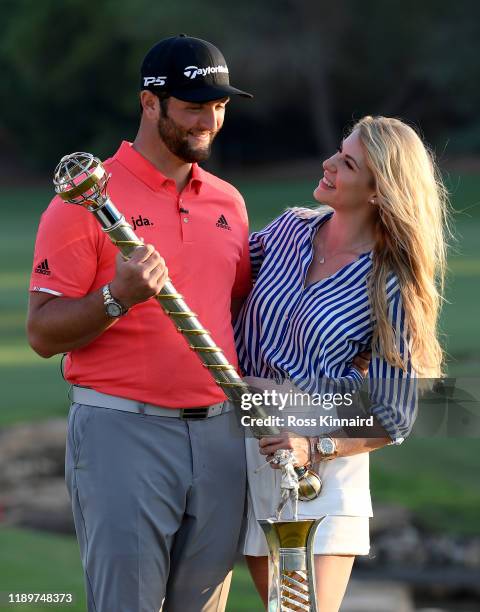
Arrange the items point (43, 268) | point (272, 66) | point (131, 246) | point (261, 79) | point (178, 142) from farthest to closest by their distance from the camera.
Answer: point (261, 79)
point (272, 66)
point (178, 142)
point (43, 268)
point (131, 246)

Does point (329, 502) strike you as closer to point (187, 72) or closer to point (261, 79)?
point (187, 72)

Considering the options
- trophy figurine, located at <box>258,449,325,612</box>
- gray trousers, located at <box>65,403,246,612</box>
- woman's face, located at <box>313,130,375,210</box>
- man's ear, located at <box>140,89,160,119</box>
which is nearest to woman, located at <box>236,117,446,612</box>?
woman's face, located at <box>313,130,375,210</box>

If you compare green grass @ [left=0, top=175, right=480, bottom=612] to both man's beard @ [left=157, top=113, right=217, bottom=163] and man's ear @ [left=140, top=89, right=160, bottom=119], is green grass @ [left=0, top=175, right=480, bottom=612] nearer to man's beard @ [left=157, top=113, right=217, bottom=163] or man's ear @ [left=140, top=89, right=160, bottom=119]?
man's beard @ [left=157, top=113, right=217, bottom=163]

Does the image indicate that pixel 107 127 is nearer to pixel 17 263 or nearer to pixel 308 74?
pixel 308 74

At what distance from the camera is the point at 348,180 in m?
3.94

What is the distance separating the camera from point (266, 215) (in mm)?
36000

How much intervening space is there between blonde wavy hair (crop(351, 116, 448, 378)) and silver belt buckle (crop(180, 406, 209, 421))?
52 centimetres

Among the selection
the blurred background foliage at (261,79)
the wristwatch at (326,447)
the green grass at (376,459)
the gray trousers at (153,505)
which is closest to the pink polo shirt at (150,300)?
→ the gray trousers at (153,505)

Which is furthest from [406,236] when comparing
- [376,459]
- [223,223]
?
[376,459]

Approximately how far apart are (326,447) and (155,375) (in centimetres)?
52

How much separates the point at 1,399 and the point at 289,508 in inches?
369

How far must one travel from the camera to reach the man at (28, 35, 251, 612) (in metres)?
3.69

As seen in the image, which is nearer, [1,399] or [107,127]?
[1,399]

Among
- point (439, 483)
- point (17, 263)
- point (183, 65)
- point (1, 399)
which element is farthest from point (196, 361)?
point (17, 263)
